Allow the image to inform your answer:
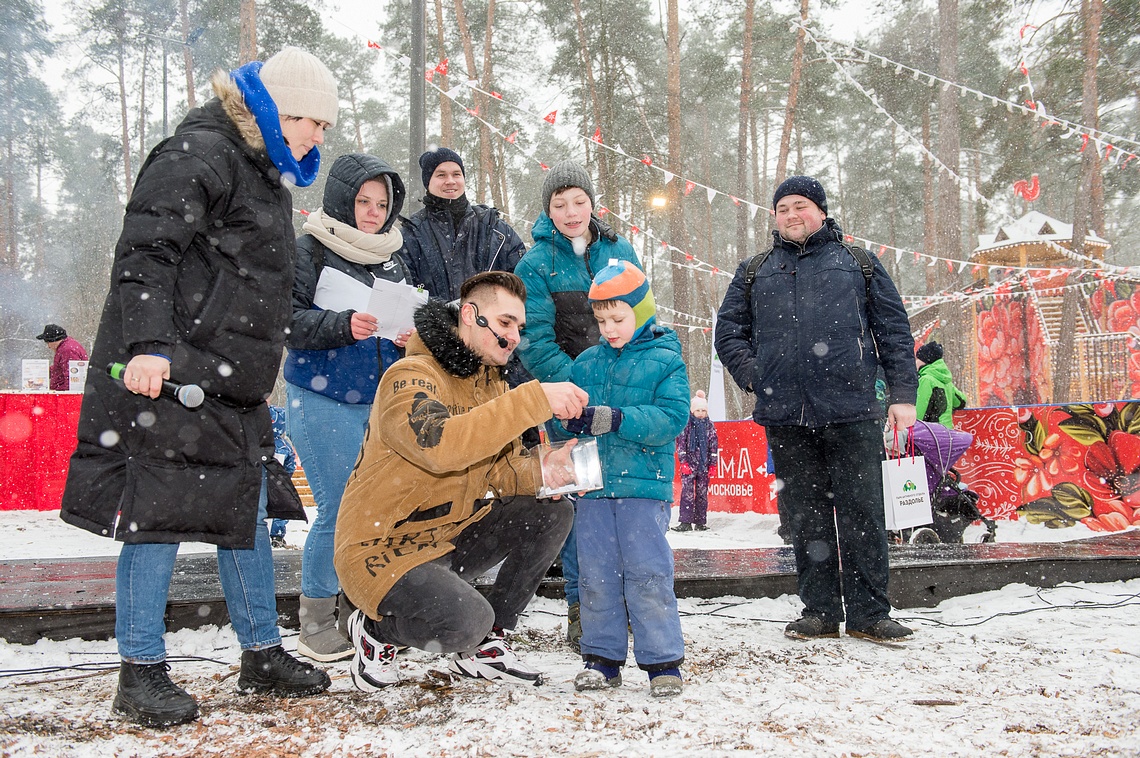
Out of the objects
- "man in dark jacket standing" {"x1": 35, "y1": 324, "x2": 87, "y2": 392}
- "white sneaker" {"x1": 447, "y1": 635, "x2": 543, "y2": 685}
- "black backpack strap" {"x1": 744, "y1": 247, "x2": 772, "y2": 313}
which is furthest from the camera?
Result: "man in dark jacket standing" {"x1": 35, "y1": 324, "x2": 87, "y2": 392}

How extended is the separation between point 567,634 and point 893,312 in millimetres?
2050

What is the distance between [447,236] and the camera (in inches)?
146

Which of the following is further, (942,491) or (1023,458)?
(1023,458)

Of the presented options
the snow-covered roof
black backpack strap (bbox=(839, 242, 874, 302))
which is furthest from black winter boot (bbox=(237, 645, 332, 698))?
the snow-covered roof

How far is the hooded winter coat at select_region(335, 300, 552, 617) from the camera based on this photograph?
2.40 m

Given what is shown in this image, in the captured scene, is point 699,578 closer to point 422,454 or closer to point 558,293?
point 558,293

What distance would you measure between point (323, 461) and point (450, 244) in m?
1.15

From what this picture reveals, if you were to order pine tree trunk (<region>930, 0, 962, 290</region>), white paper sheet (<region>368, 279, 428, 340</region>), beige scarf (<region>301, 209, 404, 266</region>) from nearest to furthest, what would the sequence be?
white paper sheet (<region>368, 279, 428, 340</region>) → beige scarf (<region>301, 209, 404, 266</region>) → pine tree trunk (<region>930, 0, 962, 290</region>)

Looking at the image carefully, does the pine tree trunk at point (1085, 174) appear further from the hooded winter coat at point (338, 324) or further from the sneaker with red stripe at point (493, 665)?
the sneaker with red stripe at point (493, 665)

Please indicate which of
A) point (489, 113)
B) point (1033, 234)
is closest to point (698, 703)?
point (1033, 234)

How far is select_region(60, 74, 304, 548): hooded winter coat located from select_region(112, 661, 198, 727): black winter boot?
421 millimetres

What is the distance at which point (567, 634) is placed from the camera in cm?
356

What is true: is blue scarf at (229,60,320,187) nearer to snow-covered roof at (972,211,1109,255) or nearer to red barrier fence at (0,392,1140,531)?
red barrier fence at (0,392,1140,531)

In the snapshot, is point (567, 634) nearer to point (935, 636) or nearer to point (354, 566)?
point (354, 566)
